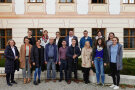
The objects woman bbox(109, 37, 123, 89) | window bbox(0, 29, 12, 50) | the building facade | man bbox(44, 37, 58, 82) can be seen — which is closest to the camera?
woman bbox(109, 37, 123, 89)

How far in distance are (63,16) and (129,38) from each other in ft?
20.4

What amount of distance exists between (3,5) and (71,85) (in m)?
9.80

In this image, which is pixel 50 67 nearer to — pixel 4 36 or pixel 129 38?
pixel 4 36

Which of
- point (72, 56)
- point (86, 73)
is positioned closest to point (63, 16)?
point (72, 56)

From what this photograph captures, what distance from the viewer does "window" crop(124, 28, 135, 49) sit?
43.5 ft

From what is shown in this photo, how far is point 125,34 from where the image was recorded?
43.6 ft

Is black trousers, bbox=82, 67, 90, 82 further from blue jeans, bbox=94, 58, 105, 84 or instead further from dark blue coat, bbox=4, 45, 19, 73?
dark blue coat, bbox=4, 45, 19, 73

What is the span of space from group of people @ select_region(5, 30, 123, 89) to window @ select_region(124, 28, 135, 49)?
7.33 meters

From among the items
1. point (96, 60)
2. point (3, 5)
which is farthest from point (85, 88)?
point (3, 5)

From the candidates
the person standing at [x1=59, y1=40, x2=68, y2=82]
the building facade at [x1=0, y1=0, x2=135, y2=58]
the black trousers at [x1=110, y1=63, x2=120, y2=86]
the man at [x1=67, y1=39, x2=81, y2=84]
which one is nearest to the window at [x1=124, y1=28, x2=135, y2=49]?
the building facade at [x1=0, y1=0, x2=135, y2=58]

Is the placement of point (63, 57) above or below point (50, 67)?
above

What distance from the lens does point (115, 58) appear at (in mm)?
5977

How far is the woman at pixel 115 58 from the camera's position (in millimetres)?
5891

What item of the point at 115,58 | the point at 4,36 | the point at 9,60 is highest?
the point at 4,36
